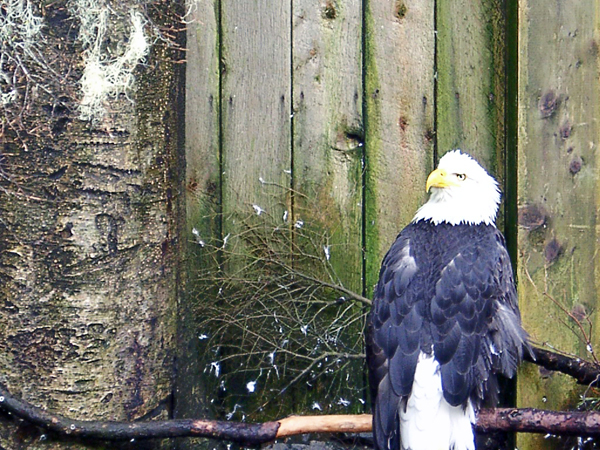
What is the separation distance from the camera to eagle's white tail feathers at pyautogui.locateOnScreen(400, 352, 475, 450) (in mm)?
2355

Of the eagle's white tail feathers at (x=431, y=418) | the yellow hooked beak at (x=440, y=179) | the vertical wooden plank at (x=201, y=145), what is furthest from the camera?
the vertical wooden plank at (x=201, y=145)

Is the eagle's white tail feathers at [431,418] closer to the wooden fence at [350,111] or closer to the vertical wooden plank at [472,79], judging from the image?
the wooden fence at [350,111]

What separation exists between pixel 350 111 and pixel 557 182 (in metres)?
0.79

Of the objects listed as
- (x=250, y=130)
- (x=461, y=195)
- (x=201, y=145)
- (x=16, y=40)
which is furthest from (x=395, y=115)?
(x=16, y=40)

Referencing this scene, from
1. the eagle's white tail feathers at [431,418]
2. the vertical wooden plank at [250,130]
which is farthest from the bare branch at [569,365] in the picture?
the vertical wooden plank at [250,130]

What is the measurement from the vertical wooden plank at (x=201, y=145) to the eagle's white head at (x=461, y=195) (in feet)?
2.56

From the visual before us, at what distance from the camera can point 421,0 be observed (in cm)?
295

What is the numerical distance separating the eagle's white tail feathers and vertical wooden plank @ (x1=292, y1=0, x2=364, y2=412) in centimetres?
60

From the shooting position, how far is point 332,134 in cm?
298

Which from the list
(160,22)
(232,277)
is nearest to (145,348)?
(232,277)

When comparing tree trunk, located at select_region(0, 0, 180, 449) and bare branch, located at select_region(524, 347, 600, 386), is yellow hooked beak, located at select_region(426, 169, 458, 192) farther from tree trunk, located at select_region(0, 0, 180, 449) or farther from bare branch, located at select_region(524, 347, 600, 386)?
tree trunk, located at select_region(0, 0, 180, 449)

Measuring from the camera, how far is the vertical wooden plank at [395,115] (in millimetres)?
2951

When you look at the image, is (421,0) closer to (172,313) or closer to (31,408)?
(172,313)

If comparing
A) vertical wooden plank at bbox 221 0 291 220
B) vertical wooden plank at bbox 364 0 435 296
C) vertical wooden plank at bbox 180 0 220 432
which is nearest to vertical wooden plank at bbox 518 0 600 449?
vertical wooden plank at bbox 364 0 435 296
